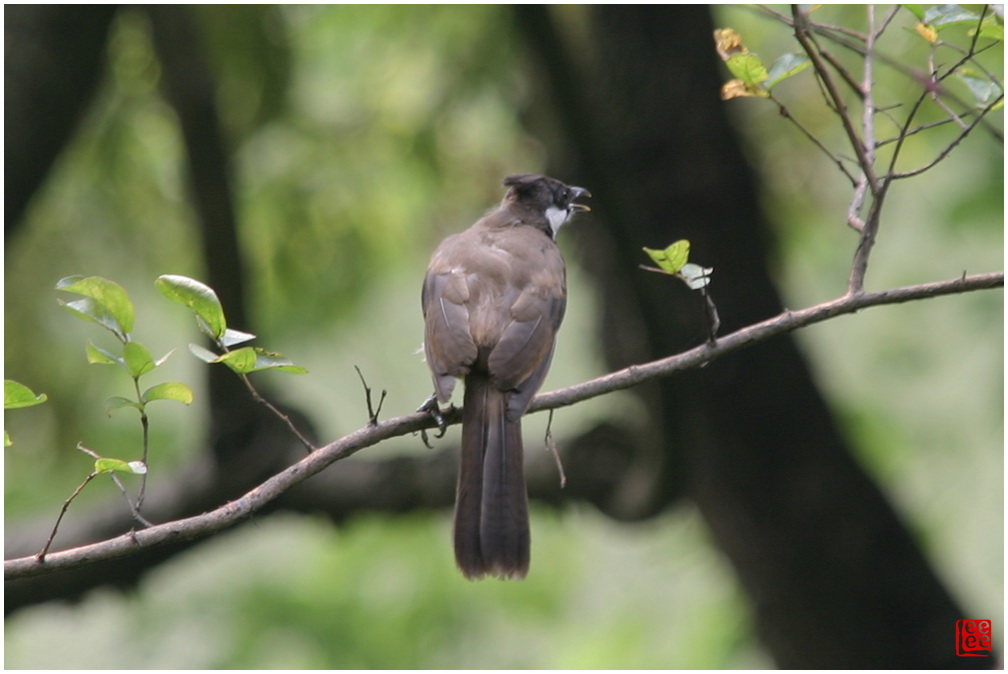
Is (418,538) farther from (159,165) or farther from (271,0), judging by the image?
(271,0)

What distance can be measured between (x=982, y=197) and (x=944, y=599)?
2.41m

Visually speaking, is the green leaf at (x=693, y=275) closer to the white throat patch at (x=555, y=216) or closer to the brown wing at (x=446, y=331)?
the brown wing at (x=446, y=331)

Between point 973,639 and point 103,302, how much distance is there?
504cm

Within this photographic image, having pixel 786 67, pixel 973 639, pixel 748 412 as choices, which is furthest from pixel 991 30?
pixel 973 639

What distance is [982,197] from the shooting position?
672cm

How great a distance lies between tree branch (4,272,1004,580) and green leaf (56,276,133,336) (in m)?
0.48

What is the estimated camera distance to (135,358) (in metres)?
2.43

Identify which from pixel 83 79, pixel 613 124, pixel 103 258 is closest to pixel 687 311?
pixel 613 124

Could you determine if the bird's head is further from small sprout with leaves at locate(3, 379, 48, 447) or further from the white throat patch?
small sprout with leaves at locate(3, 379, 48, 447)

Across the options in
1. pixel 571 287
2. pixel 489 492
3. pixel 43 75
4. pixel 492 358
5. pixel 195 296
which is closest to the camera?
pixel 195 296

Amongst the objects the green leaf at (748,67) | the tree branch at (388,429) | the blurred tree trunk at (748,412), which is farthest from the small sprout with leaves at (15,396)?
the blurred tree trunk at (748,412)

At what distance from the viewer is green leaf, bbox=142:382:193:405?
252 cm

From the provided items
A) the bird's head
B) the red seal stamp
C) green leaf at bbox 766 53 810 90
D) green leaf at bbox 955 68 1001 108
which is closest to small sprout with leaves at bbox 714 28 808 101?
green leaf at bbox 766 53 810 90

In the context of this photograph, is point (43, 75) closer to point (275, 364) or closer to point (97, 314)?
point (97, 314)
